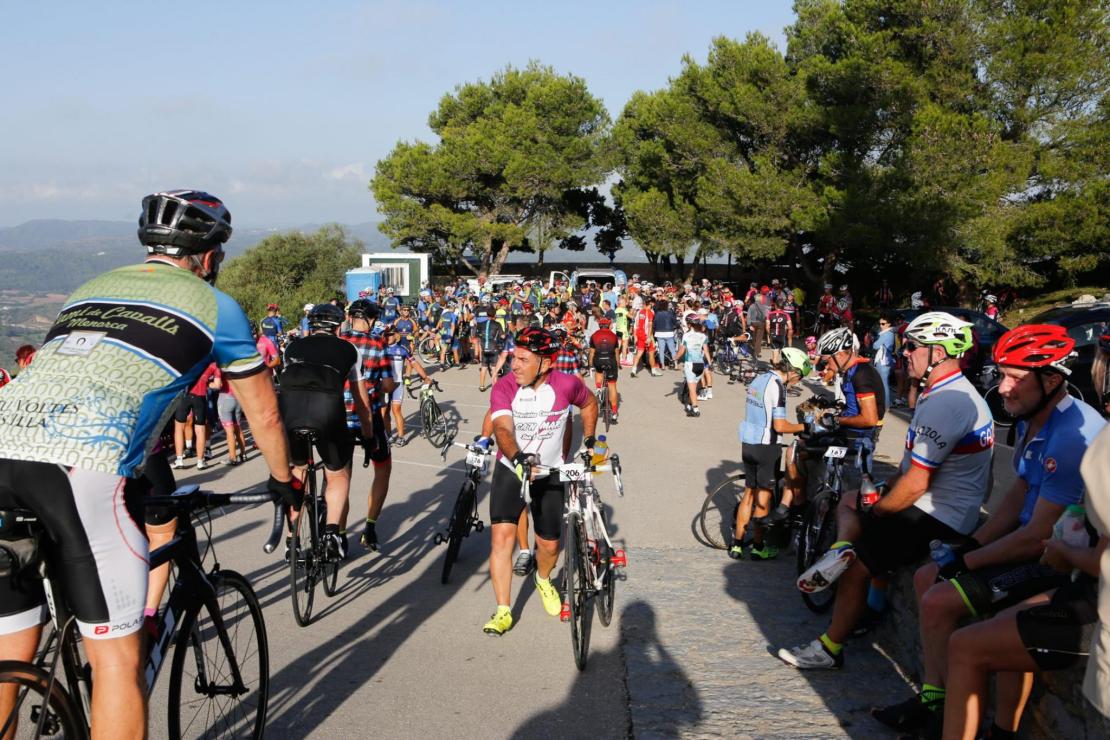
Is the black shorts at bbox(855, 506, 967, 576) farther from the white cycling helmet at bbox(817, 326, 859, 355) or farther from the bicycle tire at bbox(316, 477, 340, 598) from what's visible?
the bicycle tire at bbox(316, 477, 340, 598)

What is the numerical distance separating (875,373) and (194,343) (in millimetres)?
5661

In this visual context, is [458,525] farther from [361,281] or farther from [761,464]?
[361,281]

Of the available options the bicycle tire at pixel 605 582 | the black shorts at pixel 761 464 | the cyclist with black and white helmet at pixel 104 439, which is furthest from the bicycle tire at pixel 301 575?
the black shorts at pixel 761 464

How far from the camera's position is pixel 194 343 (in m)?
2.77

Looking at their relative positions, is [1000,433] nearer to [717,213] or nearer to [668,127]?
[717,213]

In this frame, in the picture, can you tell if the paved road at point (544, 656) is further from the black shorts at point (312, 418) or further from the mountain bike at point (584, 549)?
the black shorts at point (312, 418)

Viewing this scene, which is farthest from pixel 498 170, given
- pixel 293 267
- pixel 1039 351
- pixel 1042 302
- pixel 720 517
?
pixel 1039 351

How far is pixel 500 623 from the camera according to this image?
5500 mm

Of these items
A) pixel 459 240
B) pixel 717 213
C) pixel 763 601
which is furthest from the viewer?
pixel 459 240

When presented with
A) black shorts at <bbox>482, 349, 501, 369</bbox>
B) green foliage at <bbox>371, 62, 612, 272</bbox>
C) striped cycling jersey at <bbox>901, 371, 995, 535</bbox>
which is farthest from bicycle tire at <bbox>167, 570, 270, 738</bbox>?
green foliage at <bbox>371, 62, 612, 272</bbox>

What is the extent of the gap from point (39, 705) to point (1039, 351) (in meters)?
4.32

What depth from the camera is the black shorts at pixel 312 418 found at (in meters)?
6.02

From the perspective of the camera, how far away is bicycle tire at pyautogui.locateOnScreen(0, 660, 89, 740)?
263 cm

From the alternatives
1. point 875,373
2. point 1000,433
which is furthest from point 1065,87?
point 875,373
